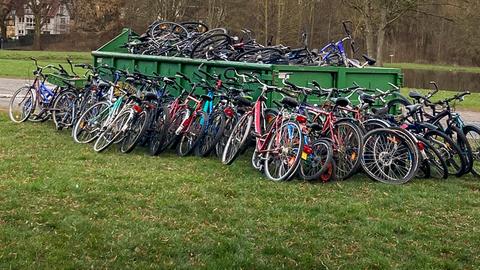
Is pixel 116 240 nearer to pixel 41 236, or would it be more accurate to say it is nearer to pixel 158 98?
pixel 41 236

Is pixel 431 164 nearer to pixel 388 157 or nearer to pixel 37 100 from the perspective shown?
pixel 388 157

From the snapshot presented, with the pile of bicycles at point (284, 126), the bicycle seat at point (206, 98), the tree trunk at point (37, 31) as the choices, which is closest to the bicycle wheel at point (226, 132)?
the pile of bicycles at point (284, 126)

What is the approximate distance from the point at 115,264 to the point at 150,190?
6.68ft

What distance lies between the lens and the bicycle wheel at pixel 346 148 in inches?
279

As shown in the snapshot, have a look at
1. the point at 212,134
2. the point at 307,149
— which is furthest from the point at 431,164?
the point at 212,134

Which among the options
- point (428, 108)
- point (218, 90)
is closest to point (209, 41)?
point (218, 90)

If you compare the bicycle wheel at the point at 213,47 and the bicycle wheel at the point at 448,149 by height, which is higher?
the bicycle wheel at the point at 213,47

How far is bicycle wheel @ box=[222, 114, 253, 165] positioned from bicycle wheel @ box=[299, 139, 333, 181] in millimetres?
941

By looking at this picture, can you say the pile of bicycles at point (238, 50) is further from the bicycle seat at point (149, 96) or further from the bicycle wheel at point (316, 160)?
the bicycle wheel at point (316, 160)

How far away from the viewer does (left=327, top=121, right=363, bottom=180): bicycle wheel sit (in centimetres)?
709

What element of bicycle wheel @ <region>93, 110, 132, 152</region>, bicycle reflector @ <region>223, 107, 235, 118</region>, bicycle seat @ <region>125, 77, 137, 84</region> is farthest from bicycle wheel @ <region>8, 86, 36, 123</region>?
bicycle reflector @ <region>223, 107, 235, 118</region>

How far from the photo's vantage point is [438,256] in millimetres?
4672

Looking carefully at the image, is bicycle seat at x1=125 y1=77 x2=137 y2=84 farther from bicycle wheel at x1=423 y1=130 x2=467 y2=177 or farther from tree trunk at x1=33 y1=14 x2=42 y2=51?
tree trunk at x1=33 y1=14 x2=42 y2=51

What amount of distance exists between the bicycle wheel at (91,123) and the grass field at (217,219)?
1441mm
